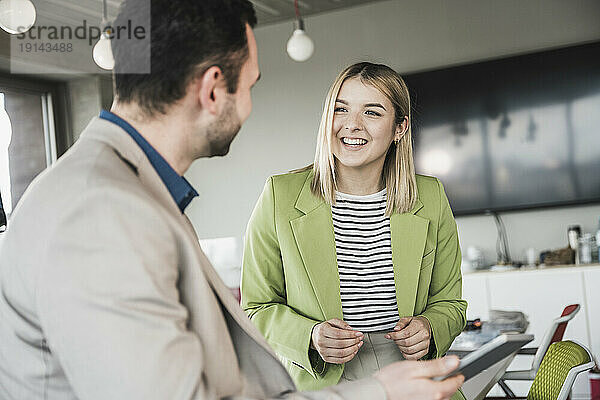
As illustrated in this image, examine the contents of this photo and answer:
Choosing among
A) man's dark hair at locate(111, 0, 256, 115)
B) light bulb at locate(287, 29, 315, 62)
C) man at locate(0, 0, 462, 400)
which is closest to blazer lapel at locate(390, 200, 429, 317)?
man at locate(0, 0, 462, 400)

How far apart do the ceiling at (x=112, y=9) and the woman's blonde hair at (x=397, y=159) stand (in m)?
3.94

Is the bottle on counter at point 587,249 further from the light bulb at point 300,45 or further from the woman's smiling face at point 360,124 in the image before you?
the woman's smiling face at point 360,124

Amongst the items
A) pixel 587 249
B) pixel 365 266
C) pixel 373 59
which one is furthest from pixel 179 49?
pixel 373 59

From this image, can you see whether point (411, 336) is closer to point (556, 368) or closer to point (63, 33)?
point (556, 368)

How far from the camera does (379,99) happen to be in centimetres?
178

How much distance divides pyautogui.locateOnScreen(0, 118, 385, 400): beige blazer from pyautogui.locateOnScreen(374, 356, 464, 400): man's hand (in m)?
0.02

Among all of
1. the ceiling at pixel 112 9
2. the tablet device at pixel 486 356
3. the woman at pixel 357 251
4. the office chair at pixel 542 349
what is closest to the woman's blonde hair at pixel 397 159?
the woman at pixel 357 251

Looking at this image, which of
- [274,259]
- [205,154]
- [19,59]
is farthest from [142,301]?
[19,59]

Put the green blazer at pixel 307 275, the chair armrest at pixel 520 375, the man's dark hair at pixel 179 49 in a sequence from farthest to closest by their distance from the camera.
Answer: the chair armrest at pixel 520 375
the green blazer at pixel 307 275
the man's dark hair at pixel 179 49

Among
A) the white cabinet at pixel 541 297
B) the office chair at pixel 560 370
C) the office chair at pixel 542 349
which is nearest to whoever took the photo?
the office chair at pixel 560 370

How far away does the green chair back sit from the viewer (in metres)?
2.20

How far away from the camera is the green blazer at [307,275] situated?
1658mm

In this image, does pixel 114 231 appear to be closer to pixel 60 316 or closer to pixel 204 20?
pixel 60 316

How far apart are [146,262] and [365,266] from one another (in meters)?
0.99
